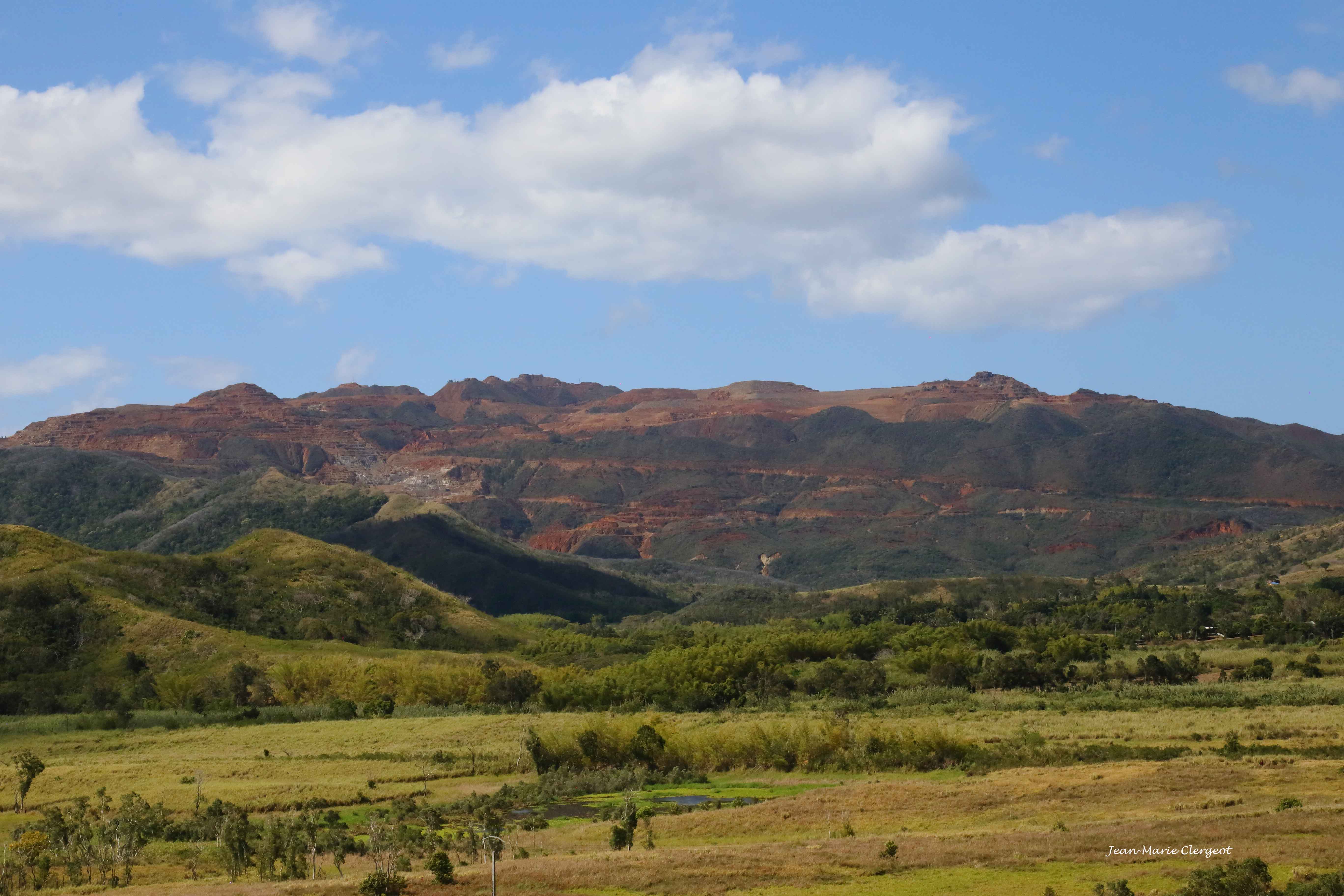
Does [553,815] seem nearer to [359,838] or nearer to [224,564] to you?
[359,838]

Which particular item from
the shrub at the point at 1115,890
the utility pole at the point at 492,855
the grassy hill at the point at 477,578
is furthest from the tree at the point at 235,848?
the grassy hill at the point at 477,578

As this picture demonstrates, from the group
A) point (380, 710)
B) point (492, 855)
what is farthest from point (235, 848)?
point (380, 710)

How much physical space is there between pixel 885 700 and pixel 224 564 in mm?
71912

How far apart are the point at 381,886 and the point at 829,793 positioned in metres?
20.2

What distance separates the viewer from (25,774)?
176 feet

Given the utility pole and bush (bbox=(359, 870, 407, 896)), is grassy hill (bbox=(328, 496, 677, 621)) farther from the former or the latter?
bush (bbox=(359, 870, 407, 896))

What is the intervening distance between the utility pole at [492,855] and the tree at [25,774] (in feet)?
73.7

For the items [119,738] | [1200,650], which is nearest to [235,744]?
[119,738]

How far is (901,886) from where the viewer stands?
3200 centimetres

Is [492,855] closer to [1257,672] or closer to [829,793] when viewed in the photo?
[829,793]

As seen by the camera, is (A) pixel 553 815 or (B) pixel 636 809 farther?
(A) pixel 553 815

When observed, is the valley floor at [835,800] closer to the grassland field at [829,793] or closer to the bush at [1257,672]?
the grassland field at [829,793]

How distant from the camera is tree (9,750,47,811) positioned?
51.2 m

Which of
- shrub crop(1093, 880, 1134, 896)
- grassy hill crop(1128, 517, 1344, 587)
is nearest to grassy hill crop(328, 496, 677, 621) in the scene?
grassy hill crop(1128, 517, 1344, 587)
